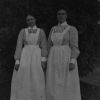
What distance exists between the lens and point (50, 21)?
21.1 feet

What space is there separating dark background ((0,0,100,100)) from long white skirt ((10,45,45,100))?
4.49 ft

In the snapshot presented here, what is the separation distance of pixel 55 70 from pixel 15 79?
2.38 ft

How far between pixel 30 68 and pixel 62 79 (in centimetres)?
58

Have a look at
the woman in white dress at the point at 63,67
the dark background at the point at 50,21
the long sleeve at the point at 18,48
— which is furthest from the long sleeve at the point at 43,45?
the dark background at the point at 50,21

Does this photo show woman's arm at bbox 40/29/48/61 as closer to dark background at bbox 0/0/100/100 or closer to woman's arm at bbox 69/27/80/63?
woman's arm at bbox 69/27/80/63

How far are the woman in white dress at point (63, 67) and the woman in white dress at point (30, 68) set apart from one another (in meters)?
0.14

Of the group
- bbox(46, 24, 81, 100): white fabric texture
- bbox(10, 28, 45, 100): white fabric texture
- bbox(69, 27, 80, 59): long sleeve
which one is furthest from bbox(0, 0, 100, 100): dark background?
bbox(10, 28, 45, 100): white fabric texture

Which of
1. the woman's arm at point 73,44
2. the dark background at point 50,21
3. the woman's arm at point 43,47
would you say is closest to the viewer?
the woman's arm at point 73,44

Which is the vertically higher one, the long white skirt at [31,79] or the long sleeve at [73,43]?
the long sleeve at [73,43]

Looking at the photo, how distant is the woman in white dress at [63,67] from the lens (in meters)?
5.08

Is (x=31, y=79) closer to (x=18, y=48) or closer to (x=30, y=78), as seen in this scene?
(x=30, y=78)

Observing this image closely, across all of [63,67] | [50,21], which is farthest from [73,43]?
[50,21]

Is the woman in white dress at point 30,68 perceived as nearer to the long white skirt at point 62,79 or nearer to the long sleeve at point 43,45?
the long sleeve at point 43,45

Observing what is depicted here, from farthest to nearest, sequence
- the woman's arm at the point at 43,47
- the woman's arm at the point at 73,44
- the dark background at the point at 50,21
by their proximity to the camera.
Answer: the dark background at the point at 50,21, the woman's arm at the point at 43,47, the woman's arm at the point at 73,44
